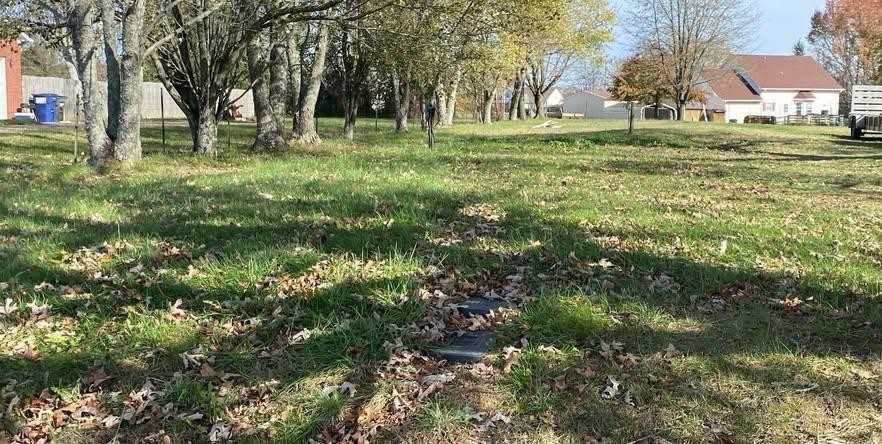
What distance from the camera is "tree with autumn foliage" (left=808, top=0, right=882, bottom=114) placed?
2111 inches

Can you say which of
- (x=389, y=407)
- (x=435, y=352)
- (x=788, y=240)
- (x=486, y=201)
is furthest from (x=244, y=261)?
(x=788, y=240)

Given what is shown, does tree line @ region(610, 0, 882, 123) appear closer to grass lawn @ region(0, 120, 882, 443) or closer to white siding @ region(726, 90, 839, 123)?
white siding @ region(726, 90, 839, 123)

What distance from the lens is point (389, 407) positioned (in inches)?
127

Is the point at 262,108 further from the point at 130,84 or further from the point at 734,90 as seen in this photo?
the point at 734,90

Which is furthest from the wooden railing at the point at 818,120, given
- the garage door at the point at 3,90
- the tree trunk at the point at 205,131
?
the garage door at the point at 3,90

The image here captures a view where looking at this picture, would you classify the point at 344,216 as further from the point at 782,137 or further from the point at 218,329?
the point at 782,137

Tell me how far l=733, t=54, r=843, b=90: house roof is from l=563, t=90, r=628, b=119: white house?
14434mm

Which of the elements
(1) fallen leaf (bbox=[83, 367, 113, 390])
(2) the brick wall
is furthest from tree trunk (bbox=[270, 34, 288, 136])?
(2) the brick wall

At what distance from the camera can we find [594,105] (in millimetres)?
87312

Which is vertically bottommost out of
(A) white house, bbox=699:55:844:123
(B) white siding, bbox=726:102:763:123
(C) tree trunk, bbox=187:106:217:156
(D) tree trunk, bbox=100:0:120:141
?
(C) tree trunk, bbox=187:106:217:156

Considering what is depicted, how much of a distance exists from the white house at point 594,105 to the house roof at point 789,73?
14.4 metres

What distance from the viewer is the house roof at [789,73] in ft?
225

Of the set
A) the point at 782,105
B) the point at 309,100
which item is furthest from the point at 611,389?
the point at 782,105

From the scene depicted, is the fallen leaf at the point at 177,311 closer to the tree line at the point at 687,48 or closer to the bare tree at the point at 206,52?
the bare tree at the point at 206,52
